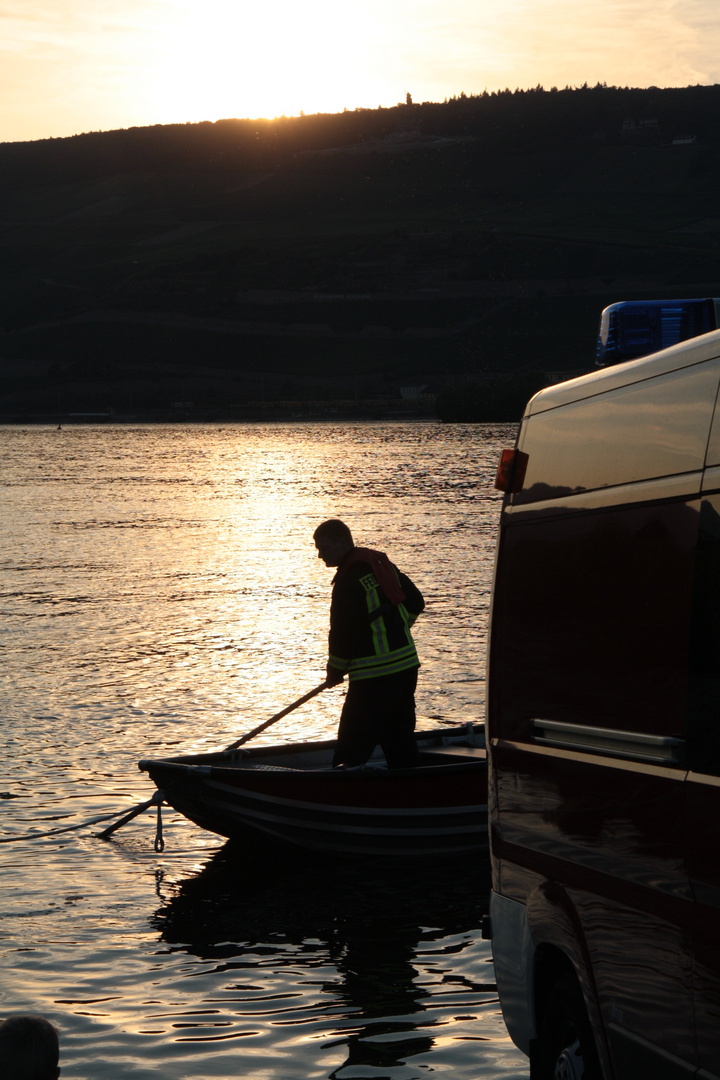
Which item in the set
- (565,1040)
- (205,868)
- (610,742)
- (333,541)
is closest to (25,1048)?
→ (565,1040)

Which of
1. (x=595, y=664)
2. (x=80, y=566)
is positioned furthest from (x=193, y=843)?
(x=80, y=566)

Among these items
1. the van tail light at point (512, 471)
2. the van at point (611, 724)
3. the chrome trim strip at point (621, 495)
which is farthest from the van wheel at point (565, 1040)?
the van tail light at point (512, 471)

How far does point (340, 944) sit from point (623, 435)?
16.0 feet

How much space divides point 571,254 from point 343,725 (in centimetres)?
18678

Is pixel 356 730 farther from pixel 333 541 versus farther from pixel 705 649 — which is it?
pixel 705 649

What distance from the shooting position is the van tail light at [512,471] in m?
4.57

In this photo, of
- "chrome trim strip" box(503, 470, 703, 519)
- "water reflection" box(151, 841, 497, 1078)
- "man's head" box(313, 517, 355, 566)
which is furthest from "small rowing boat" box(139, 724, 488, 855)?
"chrome trim strip" box(503, 470, 703, 519)

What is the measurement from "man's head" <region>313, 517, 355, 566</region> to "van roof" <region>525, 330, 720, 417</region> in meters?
3.72

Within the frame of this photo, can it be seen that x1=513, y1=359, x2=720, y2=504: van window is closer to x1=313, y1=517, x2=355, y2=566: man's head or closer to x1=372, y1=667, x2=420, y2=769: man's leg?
x1=313, y1=517, x2=355, y2=566: man's head

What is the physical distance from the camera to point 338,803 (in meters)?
8.90

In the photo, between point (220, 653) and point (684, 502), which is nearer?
point (684, 502)

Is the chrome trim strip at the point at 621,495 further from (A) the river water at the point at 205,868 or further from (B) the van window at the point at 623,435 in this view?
(A) the river water at the point at 205,868

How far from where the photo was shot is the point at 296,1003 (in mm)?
6887

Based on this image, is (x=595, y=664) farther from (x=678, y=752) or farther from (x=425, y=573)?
(x=425, y=573)
